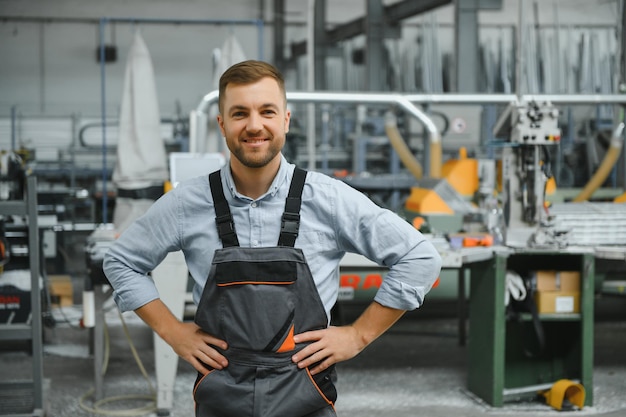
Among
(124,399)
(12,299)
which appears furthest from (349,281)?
(12,299)

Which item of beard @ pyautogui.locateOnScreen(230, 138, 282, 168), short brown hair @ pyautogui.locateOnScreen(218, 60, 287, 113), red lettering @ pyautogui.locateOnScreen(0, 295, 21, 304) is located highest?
short brown hair @ pyautogui.locateOnScreen(218, 60, 287, 113)

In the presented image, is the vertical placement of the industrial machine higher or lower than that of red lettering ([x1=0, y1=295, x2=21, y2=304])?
higher

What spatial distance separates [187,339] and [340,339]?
0.91 ft

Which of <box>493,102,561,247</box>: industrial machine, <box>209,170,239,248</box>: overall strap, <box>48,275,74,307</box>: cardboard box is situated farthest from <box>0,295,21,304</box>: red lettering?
<box>209,170,239,248</box>: overall strap

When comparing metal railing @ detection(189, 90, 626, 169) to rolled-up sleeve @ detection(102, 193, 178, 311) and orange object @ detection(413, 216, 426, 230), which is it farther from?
rolled-up sleeve @ detection(102, 193, 178, 311)

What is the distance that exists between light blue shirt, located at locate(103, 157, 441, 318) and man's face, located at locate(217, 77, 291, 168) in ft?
0.24

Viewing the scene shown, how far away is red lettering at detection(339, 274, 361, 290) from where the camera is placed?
334 cm

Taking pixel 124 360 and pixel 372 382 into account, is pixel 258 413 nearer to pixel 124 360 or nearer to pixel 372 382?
pixel 372 382

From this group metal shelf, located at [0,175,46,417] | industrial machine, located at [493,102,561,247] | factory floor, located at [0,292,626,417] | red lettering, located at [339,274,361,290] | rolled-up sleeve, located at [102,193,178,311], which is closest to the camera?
rolled-up sleeve, located at [102,193,178,311]

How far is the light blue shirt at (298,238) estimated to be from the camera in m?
1.41

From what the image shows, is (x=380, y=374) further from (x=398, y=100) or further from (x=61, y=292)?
(x=61, y=292)

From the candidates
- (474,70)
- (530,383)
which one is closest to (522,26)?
(530,383)

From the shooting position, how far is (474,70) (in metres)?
6.81

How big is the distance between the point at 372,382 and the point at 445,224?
2.64 ft
